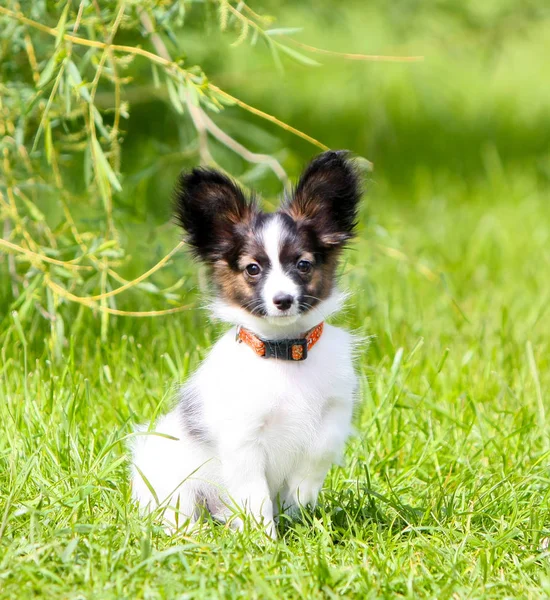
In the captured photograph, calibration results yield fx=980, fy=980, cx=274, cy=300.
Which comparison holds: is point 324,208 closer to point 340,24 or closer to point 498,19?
point 340,24

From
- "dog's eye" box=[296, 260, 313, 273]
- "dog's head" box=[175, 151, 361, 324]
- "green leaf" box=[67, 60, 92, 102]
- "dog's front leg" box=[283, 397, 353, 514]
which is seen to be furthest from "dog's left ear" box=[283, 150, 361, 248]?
"green leaf" box=[67, 60, 92, 102]

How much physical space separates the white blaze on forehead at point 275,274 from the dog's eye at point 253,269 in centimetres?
7

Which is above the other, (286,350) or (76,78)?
(76,78)

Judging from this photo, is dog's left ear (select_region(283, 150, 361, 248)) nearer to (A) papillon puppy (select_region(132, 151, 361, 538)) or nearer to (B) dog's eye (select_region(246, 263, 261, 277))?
(A) papillon puppy (select_region(132, 151, 361, 538))

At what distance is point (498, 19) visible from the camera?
8578 millimetres

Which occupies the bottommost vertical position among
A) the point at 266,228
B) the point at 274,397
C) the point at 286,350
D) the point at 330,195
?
the point at 274,397

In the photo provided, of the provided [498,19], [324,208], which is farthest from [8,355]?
[498,19]

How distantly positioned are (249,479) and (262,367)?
15.9 inches

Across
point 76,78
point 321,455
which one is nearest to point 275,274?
point 321,455

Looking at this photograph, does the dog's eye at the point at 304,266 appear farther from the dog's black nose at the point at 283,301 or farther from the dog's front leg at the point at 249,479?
the dog's front leg at the point at 249,479

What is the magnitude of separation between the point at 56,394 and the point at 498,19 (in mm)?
5914

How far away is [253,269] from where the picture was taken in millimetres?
3562

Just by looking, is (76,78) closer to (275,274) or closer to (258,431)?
(275,274)

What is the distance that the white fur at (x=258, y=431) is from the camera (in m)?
3.51
